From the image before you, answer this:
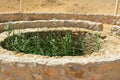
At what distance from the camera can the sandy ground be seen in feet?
56.4

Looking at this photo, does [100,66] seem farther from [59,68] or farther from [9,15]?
[9,15]

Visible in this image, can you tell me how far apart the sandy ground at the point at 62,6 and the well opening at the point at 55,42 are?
31.1 ft

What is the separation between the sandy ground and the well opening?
9.49 m

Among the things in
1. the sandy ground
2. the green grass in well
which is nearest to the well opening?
the green grass in well

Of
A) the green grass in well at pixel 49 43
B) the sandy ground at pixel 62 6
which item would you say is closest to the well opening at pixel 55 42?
the green grass in well at pixel 49 43

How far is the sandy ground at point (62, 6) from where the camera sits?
677 inches

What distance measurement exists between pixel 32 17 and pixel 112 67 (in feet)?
19.8

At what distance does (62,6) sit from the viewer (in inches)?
715

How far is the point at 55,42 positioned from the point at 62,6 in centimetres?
1125

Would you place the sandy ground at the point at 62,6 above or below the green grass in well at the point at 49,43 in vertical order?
below

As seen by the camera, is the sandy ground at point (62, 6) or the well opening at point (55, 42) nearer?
the well opening at point (55, 42)

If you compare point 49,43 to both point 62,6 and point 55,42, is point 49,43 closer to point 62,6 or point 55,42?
point 55,42

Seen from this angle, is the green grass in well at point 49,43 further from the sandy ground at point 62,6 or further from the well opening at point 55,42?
the sandy ground at point 62,6

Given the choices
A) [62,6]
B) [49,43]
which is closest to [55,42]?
[49,43]
